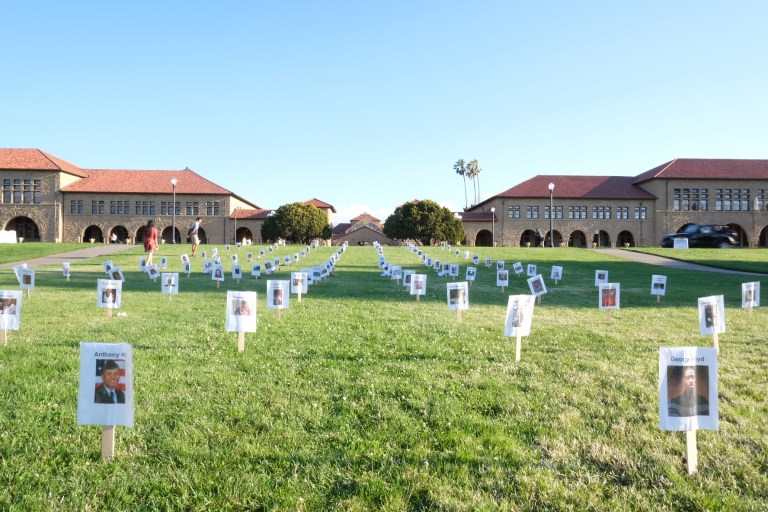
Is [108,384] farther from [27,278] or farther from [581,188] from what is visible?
[581,188]

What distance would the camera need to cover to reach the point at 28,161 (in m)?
58.9

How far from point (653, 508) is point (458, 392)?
2075 millimetres

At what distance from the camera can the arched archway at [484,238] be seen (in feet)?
222

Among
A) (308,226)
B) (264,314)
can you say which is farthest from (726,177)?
(264,314)

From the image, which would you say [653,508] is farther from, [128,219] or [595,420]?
[128,219]

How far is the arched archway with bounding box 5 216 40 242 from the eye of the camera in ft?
204

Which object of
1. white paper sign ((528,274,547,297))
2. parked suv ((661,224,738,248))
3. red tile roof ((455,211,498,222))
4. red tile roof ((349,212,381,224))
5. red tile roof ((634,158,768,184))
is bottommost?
white paper sign ((528,274,547,297))

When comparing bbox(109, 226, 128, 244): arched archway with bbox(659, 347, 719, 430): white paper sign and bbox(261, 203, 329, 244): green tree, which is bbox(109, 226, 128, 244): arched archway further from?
bbox(659, 347, 719, 430): white paper sign

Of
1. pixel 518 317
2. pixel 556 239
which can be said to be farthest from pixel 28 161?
pixel 518 317

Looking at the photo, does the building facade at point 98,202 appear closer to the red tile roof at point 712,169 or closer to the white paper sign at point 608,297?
the red tile roof at point 712,169

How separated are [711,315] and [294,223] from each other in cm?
5262

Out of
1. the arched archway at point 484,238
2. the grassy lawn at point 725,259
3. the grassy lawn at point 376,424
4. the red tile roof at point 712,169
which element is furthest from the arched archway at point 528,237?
the grassy lawn at point 376,424

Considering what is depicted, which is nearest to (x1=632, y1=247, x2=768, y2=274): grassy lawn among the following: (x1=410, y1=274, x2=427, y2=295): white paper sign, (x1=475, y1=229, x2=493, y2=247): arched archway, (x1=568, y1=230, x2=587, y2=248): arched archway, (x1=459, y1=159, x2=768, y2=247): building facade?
(x1=410, y1=274, x2=427, y2=295): white paper sign

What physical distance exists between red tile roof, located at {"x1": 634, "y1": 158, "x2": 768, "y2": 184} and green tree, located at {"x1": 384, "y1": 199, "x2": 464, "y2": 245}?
24020 mm
